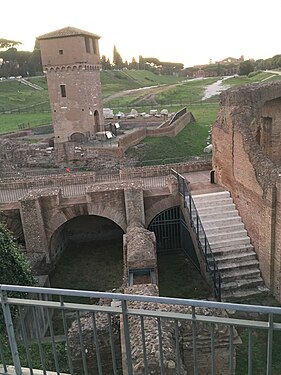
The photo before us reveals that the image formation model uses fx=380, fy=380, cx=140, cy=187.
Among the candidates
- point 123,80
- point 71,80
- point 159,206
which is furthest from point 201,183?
point 123,80

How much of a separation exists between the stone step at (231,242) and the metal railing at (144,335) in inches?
92.7

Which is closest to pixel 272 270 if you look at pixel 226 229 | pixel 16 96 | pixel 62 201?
pixel 226 229

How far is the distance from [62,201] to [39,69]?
68031mm

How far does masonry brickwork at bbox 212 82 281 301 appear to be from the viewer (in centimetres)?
1064

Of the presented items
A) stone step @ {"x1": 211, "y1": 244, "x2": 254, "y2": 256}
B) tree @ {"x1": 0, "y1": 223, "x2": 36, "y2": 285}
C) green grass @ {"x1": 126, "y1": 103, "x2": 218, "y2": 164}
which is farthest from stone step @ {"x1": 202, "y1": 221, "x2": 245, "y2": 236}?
green grass @ {"x1": 126, "y1": 103, "x2": 218, "y2": 164}

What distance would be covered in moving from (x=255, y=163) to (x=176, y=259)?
5265 mm

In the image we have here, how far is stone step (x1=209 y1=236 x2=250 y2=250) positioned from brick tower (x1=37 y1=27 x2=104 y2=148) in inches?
708

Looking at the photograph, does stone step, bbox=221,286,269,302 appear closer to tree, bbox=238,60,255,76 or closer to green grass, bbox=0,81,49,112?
green grass, bbox=0,81,49,112

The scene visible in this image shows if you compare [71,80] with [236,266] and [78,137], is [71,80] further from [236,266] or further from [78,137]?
[236,266]

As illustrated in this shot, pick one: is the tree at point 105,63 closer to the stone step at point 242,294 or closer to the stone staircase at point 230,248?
the stone staircase at point 230,248

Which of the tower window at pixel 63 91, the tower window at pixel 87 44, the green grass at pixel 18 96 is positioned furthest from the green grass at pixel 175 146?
the green grass at pixel 18 96

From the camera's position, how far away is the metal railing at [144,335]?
3.31 metres

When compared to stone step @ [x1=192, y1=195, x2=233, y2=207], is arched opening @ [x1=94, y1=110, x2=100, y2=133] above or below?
above

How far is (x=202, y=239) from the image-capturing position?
1236cm
